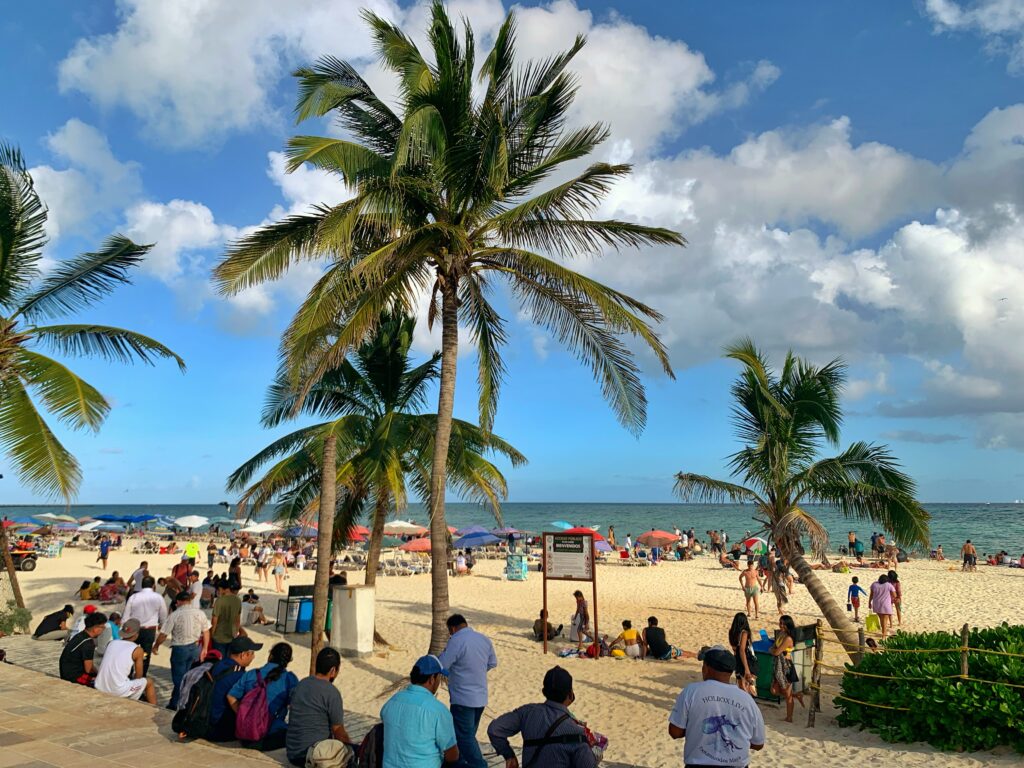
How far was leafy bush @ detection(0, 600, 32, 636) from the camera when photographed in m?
13.0

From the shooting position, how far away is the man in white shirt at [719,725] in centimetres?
407

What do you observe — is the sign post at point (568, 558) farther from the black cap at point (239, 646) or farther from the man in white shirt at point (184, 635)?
the black cap at point (239, 646)

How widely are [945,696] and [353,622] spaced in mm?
9290

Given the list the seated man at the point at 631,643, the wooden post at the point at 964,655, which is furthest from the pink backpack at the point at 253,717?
the seated man at the point at 631,643

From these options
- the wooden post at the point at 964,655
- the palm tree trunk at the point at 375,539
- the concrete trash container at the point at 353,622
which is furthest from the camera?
the palm tree trunk at the point at 375,539

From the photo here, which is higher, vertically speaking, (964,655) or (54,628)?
(964,655)

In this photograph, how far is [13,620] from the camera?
13.3 m

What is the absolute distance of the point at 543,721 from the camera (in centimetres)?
424

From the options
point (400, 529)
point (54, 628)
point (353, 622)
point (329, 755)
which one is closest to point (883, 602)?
point (353, 622)

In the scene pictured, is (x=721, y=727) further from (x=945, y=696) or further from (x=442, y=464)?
(x=442, y=464)

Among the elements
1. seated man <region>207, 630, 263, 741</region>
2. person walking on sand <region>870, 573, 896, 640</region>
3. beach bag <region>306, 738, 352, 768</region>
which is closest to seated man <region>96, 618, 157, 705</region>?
seated man <region>207, 630, 263, 741</region>

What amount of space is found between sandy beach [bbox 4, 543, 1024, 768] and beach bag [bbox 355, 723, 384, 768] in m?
3.65

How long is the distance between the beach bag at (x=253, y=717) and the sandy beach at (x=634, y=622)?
3676 mm

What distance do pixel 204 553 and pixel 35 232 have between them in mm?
34130
